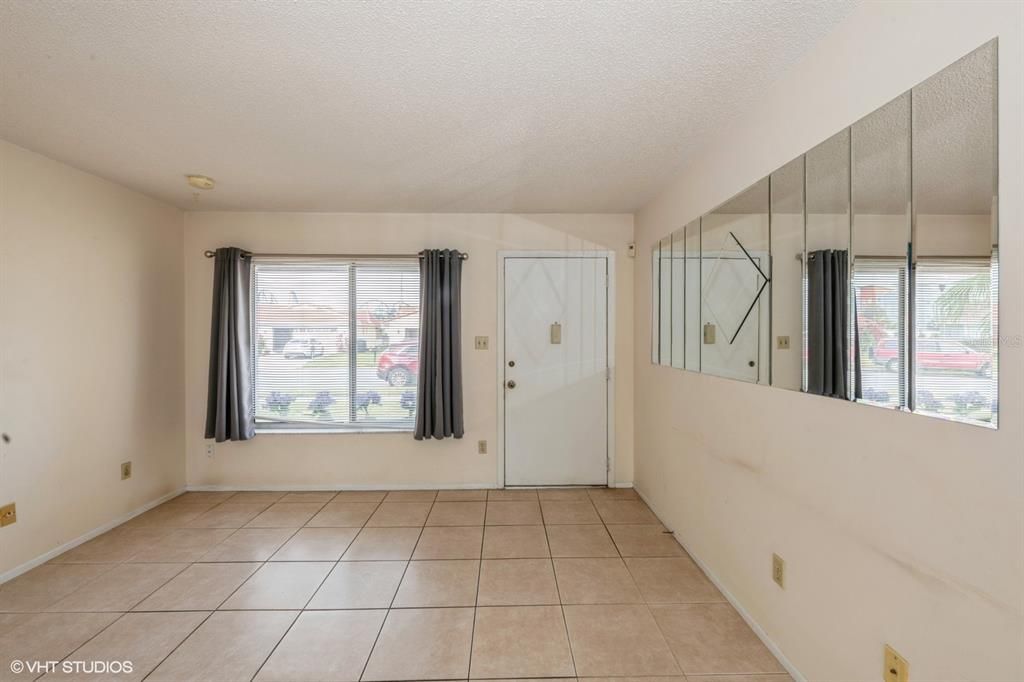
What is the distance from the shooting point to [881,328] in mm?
1348

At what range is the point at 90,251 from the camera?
9.99ft

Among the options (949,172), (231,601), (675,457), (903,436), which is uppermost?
(949,172)

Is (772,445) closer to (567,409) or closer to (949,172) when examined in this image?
(949,172)

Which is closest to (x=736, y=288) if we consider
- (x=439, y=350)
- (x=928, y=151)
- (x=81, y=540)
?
(x=928, y=151)

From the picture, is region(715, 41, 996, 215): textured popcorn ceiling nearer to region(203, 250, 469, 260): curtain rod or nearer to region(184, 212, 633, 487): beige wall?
region(184, 212, 633, 487): beige wall

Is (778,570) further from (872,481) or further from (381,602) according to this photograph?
(381,602)

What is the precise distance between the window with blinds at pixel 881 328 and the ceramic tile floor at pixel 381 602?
4.17 ft

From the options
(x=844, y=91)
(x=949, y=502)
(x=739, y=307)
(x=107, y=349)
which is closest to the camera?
(x=949, y=502)

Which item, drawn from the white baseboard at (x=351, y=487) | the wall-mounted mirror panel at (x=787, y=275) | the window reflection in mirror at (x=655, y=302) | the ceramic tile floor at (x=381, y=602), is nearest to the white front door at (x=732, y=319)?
the wall-mounted mirror panel at (x=787, y=275)

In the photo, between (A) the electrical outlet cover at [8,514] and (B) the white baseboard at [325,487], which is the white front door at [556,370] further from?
(A) the electrical outlet cover at [8,514]

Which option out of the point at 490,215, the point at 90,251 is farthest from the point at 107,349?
the point at 490,215

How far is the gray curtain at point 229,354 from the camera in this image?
12.3ft

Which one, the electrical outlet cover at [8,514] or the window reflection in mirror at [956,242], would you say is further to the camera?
the electrical outlet cover at [8,514]

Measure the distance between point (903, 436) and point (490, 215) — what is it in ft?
10.8
